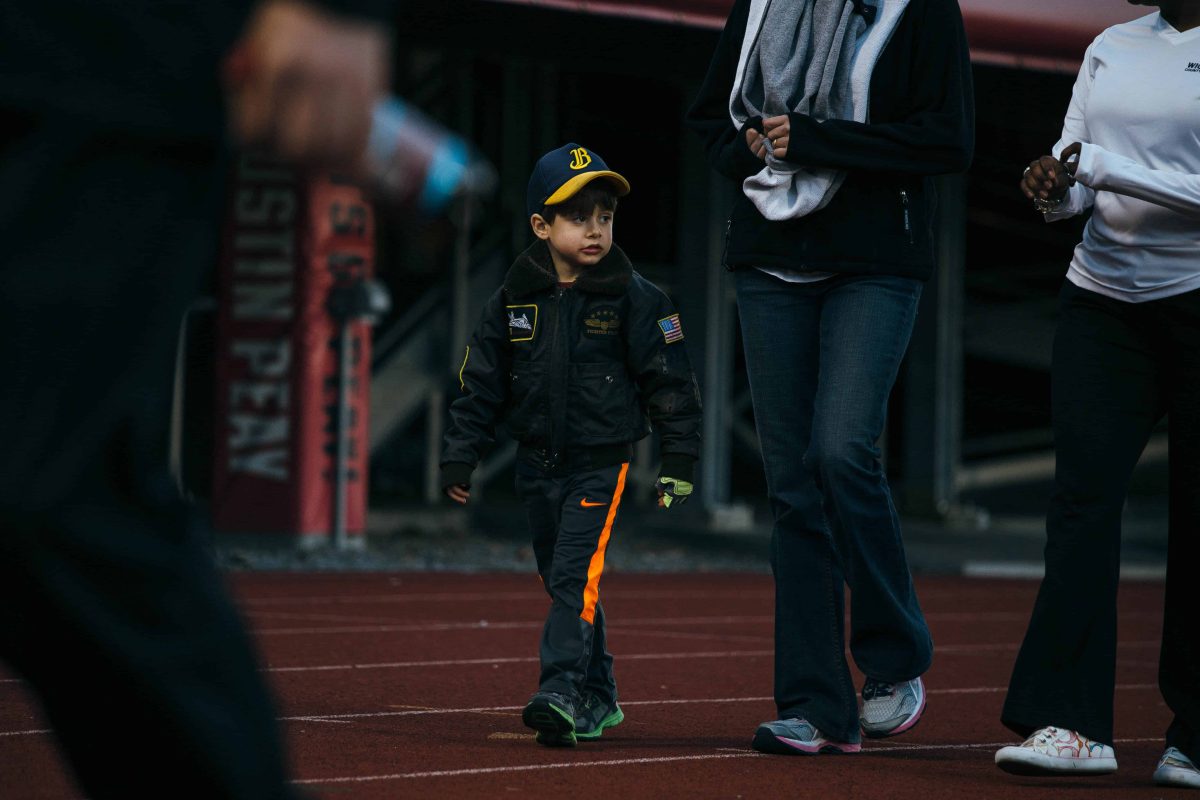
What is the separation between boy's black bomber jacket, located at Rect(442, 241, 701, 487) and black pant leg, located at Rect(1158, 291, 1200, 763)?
1288mm

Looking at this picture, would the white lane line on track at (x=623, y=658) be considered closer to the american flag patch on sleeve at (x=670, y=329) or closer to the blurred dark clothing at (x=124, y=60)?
the american flag patch on sleeve at (x=670, y=329)

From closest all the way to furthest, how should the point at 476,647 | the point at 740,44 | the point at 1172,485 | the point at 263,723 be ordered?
1. the point at 263,723
2. the point at 1172,485
3. the point at 740,44
4. the point at 476,647

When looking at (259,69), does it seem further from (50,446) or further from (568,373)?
(568,373)

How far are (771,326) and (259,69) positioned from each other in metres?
2.83

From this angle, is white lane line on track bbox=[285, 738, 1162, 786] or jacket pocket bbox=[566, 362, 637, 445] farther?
jacket pocket bbox=[566, 362, 637, 445]

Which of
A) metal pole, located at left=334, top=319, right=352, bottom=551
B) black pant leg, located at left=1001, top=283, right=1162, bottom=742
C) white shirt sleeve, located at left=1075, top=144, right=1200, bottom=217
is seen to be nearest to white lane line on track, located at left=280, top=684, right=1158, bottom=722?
black pant leg, located at left=1001, top=283, right=1162, bottom=742

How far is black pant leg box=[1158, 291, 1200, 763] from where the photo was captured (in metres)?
4.24

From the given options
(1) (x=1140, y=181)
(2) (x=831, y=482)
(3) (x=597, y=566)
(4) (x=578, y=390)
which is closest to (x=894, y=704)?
(2) (x=831, y=482)

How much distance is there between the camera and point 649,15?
39.0 ft

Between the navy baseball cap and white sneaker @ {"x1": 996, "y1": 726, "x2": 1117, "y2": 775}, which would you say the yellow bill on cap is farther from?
white sneaker @ {"x1": 996, "y1": 726, "x2": 1117, "y2": 775}

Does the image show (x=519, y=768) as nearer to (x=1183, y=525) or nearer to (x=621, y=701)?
(x=621, y=701)

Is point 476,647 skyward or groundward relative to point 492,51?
groundward

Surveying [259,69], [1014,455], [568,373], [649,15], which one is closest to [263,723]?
[259,69]

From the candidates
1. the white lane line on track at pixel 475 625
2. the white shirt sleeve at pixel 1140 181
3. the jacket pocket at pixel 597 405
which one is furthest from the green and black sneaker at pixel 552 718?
the white lane line on track at pixel 475 625
